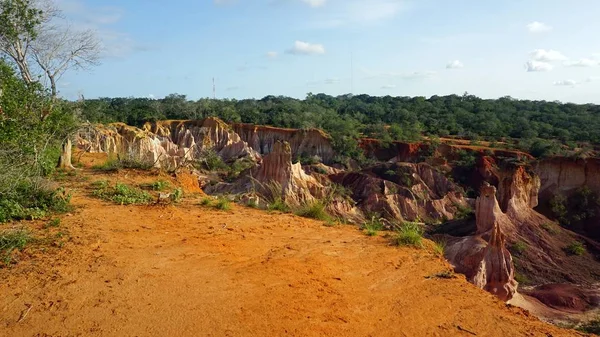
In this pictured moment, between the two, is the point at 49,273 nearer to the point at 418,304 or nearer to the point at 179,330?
the point at 179,330

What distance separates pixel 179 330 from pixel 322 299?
4.37 feet

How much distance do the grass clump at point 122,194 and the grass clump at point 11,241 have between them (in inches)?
76.4

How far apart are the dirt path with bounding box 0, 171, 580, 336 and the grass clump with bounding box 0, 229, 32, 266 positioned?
0.26 metres

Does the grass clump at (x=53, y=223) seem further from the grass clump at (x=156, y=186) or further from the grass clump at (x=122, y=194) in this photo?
the grass clump at (x=156, y=186)

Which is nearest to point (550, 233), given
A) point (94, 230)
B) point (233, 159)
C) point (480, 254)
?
point (480, 254)

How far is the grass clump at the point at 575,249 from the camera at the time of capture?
59.6 feet

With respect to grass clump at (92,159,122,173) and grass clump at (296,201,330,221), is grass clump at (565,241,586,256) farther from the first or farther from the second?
grass clump at (92,159,122,173)

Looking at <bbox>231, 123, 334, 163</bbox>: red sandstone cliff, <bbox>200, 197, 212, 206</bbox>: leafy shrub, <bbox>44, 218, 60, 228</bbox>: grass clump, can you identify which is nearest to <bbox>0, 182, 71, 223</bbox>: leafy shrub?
<bbox>44, 218, 60, 228</bbox>: grass clump

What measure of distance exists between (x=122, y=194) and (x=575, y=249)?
58.9ft

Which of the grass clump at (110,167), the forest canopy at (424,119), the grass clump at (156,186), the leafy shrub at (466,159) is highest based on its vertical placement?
the forest canopy at (424,119)

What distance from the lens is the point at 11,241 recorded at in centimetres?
500

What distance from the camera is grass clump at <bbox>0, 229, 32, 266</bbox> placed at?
15.8 ft

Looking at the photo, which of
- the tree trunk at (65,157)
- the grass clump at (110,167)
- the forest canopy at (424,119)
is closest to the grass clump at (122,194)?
the grass clump at (110,167)

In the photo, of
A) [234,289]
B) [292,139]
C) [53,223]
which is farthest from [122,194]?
[292,139]
